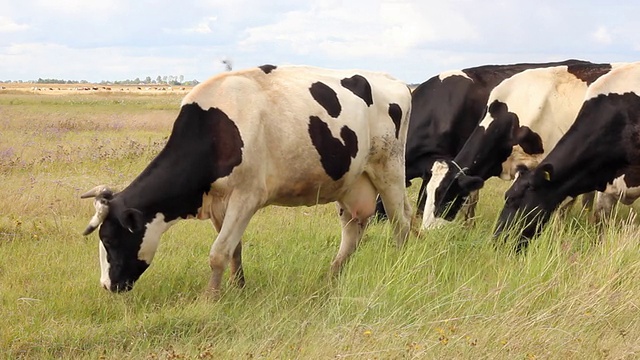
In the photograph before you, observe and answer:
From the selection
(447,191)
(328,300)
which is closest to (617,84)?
(447,191)

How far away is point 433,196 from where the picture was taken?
10.6 metres

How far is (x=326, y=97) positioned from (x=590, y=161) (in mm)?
3226

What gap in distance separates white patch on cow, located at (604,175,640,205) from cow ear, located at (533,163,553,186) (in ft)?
2.90

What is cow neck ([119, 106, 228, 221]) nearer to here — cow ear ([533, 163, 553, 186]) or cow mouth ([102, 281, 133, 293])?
cow mouth ([102, 281, 133, 293])

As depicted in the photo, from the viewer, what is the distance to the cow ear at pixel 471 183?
34.6 ft

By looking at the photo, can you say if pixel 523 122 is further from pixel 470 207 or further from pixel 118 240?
pixel 118 240

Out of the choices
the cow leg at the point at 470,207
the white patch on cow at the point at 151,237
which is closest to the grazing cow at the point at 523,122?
the cow leg at the point at 470,207

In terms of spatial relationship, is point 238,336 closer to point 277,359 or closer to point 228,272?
point 277,359

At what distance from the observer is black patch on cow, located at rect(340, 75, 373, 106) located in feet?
27.1

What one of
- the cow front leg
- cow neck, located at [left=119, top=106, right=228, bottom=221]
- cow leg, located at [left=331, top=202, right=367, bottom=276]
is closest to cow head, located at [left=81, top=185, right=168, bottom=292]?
cow neck, located at [left=119, top=106, right=228, bottom=221]

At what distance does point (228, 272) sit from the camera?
25.5 feet

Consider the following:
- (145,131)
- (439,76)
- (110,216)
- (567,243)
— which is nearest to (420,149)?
(439,76)

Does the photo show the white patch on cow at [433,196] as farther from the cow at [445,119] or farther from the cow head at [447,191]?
the cow at [445,119]

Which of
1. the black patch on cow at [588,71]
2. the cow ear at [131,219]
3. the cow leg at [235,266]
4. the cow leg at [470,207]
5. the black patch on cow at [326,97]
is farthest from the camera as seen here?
the black patch on cow at [588,71]
